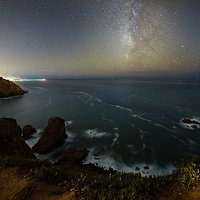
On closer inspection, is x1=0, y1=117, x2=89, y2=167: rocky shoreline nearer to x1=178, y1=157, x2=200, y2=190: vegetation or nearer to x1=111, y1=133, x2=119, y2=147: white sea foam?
x1=111, y1=133, x2=119, y2=147: white sea foam

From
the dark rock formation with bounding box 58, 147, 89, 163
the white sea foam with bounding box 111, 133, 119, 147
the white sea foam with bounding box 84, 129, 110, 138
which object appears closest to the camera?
the dark rock formation with bounding box 58, 147, 89, 163

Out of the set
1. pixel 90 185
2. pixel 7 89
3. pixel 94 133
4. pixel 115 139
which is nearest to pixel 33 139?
pixel 94 133

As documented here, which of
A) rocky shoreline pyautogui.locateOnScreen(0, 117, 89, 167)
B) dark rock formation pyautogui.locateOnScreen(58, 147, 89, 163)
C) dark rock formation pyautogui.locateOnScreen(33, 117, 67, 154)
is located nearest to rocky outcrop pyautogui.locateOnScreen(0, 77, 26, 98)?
rocky shoreline pyautogui.locateOnScreen(0, 117, 89, 167)

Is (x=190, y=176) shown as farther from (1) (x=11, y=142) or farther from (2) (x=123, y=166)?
(1) (x=11, y=142)

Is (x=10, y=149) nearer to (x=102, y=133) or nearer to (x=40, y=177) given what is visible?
(x=40, y=177)

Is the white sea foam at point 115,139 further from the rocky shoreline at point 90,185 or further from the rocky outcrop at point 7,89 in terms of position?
Answer: the rocky outcrop at point 7,89
